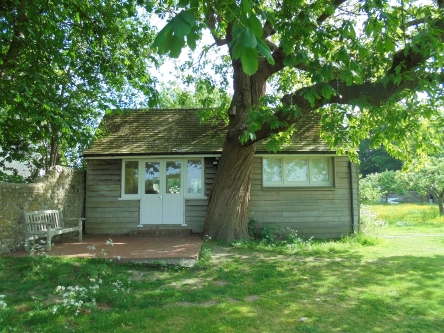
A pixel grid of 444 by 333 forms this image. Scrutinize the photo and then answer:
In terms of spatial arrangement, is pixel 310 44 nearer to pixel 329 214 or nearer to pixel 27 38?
pixel 27 38

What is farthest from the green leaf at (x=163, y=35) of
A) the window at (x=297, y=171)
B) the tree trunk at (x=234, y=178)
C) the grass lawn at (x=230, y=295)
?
the window at (x=297, y=171)

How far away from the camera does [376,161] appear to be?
198 ft

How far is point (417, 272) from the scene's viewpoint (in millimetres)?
7762

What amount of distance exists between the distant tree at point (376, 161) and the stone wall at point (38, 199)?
52.3 metres

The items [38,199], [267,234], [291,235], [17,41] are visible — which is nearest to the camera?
[17,41]

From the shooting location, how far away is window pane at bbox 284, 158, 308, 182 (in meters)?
12.9

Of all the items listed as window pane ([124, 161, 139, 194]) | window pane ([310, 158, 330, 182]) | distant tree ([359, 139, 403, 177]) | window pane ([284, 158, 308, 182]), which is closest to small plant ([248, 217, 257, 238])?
window pane ([284, 158, 308, 182])

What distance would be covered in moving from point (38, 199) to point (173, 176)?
14.5 ft

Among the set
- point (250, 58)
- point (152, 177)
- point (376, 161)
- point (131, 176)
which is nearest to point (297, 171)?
point (152, 177)

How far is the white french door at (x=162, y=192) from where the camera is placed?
40.8 feet

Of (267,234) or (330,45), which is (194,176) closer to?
(267,234)

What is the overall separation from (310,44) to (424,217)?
18662 millimetres

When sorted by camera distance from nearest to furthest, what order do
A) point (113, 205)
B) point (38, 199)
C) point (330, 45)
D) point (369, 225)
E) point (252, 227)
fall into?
point (330, 45) → point (38, 199) → point (252, 227) → point (113, 205) → point (369, 225)

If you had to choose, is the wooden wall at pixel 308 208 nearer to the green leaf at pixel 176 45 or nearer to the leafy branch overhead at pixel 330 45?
the leafy branch overhead at pixel 330 45
